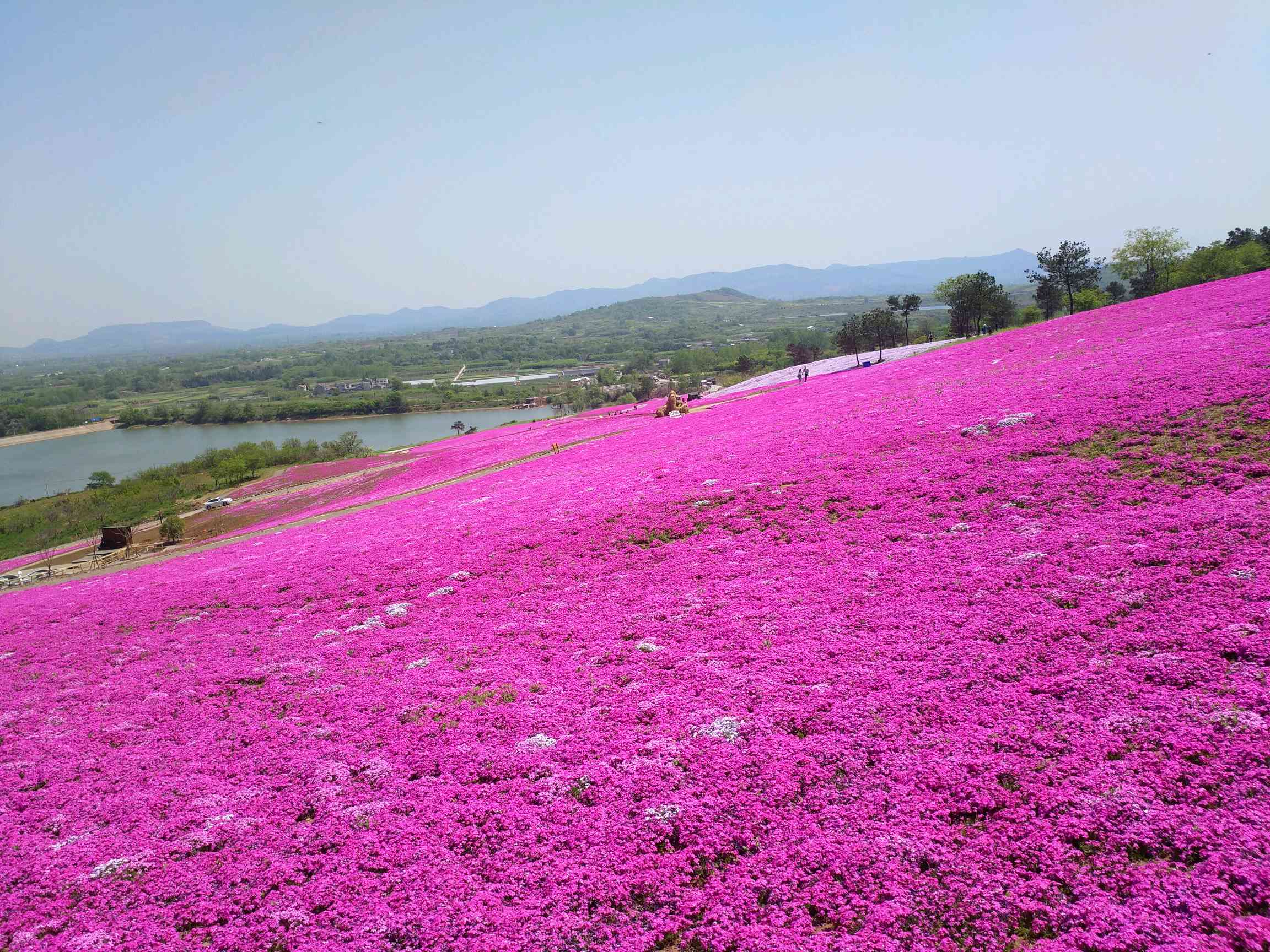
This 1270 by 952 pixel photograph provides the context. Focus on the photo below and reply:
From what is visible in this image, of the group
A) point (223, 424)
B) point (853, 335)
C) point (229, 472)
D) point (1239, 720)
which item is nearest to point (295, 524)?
point (1239, 720)

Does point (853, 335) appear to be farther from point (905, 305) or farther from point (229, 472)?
point (229, 472)

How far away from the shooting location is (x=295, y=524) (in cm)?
3080

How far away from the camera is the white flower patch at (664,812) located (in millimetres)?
6801

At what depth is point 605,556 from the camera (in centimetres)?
1542

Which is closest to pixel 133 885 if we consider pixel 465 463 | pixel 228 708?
pixel 228 708

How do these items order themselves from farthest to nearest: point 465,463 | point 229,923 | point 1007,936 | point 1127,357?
point 465,463, point 1127,357, point 229,923, point 1007,936

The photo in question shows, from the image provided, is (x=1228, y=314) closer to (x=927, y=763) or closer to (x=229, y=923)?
(x=927, y=763)

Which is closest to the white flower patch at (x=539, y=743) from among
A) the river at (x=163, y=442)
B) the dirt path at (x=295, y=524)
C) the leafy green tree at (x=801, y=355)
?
the dirt path at (x=295, y=524)

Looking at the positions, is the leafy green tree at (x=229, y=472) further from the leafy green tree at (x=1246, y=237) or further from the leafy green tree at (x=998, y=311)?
the leafy green tree at (x=1246, y=237)

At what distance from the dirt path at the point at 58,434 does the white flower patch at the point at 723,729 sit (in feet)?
667

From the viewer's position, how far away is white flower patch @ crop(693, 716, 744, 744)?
7.93 metres

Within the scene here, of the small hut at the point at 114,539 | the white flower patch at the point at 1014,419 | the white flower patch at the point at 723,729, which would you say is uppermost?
the white flower patch at the point at 1014,419

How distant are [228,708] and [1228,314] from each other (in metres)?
34.3

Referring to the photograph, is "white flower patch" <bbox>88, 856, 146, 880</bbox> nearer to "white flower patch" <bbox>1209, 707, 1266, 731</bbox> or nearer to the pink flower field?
the pink flower field
